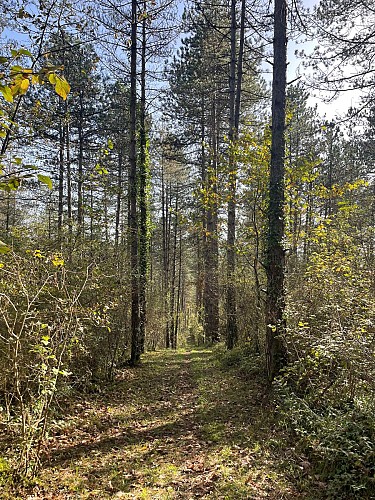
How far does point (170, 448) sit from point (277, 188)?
502cm

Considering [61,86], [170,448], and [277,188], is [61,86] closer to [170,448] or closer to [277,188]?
[170,448]

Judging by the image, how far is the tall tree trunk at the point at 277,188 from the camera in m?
6.82

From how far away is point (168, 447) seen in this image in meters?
4.84

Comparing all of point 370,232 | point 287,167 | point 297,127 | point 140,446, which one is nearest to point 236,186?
point 287,167

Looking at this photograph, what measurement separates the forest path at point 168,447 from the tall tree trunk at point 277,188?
1.46 meters

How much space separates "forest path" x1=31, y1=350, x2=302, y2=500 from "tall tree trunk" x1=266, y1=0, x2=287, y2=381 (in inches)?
57.5

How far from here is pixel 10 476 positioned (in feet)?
11.6

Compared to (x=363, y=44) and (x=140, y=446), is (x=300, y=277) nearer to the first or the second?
(x=140, y=446)

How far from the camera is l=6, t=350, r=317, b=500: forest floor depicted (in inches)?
146

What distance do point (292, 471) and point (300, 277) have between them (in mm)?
3952

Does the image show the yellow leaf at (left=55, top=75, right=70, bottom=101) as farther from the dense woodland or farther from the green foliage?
the green foliage

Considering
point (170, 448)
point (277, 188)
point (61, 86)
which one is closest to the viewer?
point (61, 86)

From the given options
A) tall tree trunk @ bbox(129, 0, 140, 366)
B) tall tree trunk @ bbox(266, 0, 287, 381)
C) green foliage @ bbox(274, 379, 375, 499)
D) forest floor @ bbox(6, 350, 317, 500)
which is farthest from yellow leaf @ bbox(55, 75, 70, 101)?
tall tree trunk @ bbox(129, 0, 140, 366)

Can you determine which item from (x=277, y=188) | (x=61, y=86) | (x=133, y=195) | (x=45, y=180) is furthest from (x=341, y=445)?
(x=133, y=195)
